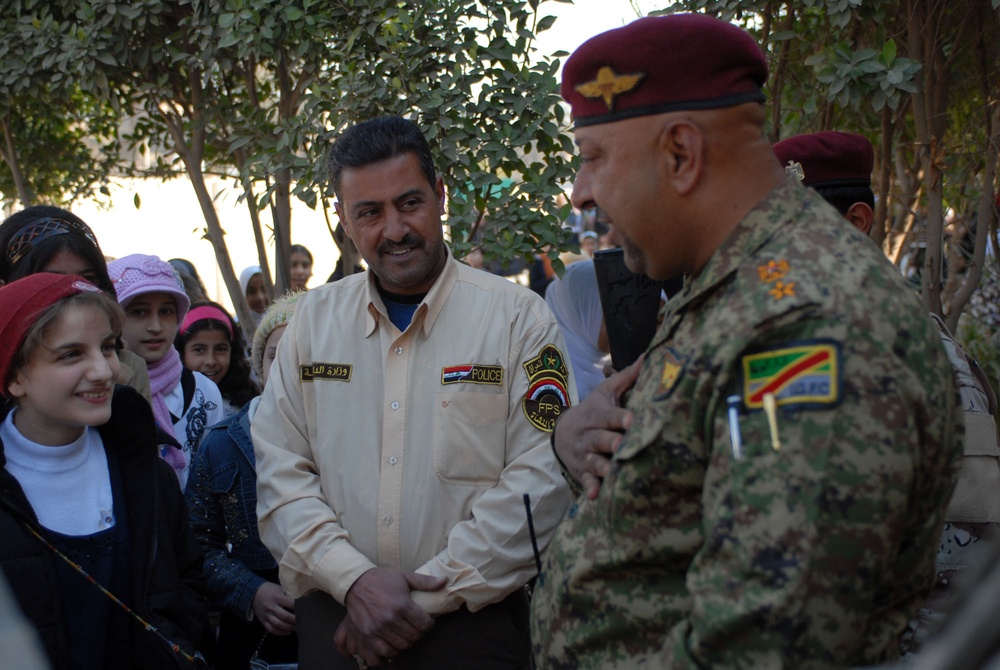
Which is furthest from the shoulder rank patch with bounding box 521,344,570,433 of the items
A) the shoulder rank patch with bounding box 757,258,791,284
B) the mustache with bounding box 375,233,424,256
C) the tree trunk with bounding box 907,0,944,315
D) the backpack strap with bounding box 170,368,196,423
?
the tree trunk with bounding box 907,0,944,315

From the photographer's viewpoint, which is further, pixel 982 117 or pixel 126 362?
pixel 982 117

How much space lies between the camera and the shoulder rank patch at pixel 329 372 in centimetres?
258

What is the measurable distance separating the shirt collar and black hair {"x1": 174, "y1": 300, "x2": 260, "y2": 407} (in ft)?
6.24

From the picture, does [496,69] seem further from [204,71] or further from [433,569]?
[433,569]

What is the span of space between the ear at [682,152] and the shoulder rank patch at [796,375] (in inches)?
12.9

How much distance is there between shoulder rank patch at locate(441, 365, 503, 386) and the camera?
252cm

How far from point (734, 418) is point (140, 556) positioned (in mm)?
1896

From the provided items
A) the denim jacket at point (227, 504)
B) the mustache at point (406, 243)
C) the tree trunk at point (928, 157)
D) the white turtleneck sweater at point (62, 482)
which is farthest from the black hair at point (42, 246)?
the tree trunk at point (928, 157)

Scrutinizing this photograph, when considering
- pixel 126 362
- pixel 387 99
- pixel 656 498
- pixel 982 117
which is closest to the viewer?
pixel 656 498

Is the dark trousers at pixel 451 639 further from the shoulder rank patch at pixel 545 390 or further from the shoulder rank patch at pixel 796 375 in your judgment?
the shoulder rank patch at pixel 796 375

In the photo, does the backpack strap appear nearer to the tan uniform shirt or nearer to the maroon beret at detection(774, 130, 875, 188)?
the tan uniform shirt

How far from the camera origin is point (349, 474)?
8.25ft

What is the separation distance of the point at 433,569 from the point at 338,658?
40 centimetres

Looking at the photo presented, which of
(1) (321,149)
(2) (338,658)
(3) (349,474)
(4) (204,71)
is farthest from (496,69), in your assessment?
(2) (338,658)
